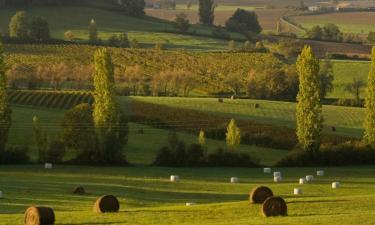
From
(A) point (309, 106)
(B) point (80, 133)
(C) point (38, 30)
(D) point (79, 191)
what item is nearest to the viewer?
(D) point (79, 191)

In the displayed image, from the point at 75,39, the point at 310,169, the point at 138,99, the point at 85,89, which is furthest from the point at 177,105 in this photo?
the point at 75,39

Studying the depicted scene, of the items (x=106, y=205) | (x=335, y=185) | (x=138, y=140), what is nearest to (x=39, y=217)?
(x=106, y=205)

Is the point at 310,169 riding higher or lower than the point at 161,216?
lower

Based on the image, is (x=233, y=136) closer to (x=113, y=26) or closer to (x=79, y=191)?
(x=79, y=191)

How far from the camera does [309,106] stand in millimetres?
74688

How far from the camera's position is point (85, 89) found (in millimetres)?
109062

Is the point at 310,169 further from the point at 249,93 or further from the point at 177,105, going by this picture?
the point at 249,93

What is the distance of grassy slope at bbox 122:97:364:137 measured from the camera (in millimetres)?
88312

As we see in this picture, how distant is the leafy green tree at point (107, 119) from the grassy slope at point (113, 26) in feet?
266

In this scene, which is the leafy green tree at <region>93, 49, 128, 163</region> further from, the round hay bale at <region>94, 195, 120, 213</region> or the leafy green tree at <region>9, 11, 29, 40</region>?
the leafy green tree at <region>9, 11, 29, 40</region>

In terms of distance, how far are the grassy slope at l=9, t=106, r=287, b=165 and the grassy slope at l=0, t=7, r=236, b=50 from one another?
72.8 metres

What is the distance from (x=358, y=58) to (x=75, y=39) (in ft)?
166

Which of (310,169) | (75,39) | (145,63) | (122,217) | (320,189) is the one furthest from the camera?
(75,39)

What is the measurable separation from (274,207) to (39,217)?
941 centimetres
